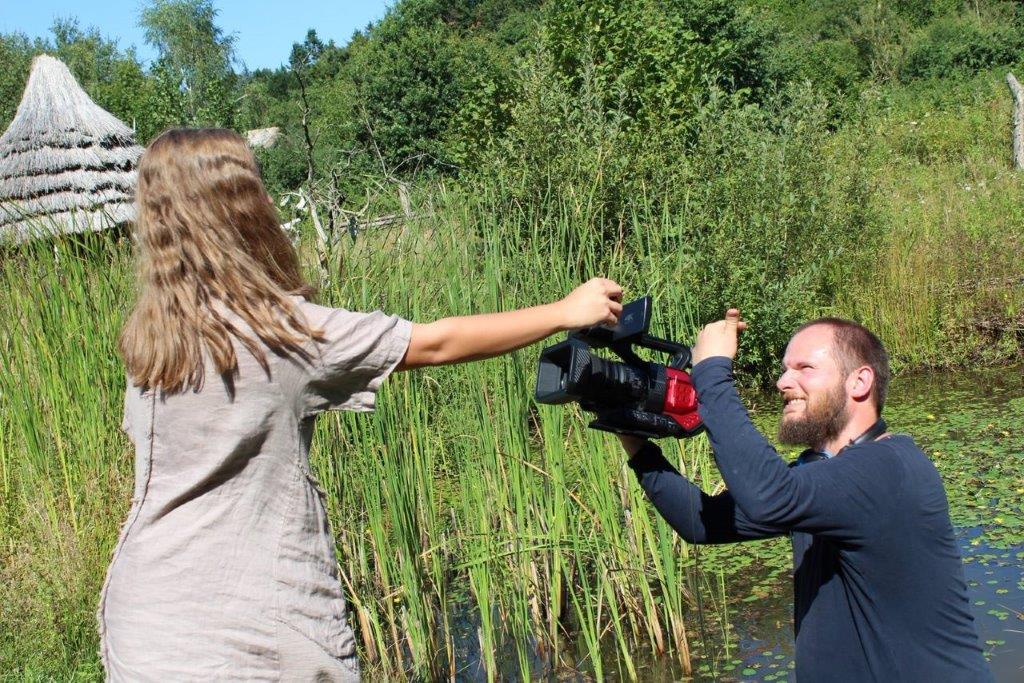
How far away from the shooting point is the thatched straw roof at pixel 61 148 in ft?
39.0

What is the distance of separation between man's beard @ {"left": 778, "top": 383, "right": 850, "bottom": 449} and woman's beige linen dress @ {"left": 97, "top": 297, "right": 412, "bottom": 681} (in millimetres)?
791

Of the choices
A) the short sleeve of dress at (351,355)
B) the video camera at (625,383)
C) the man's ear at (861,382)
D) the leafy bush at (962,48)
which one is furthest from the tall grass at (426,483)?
the leafy bush at (962,48)

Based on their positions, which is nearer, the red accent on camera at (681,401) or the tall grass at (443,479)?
the red accent on camera at (681,401)

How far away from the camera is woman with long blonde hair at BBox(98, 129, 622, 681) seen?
1626 millimetres

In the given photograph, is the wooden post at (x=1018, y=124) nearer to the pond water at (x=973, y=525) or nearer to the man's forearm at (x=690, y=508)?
the pond water at (x=973, y=525)

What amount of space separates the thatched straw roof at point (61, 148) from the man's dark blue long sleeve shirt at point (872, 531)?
1076 centimetres

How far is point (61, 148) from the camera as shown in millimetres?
12266

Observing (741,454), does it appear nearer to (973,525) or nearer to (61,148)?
(973,525)

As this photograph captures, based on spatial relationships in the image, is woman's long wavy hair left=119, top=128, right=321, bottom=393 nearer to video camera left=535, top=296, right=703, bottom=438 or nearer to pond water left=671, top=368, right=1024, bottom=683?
video camera left=535, top=296, right=703, bottom=438

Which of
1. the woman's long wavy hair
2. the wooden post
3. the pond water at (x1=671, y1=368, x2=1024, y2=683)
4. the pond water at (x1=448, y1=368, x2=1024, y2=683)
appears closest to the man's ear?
the woman's long wavy hair

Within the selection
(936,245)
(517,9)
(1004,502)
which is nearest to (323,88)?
(517,9)

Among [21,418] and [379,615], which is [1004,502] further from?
[21,418]

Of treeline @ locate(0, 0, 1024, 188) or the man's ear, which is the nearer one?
the man's ear

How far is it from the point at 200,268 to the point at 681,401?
2.91ft
